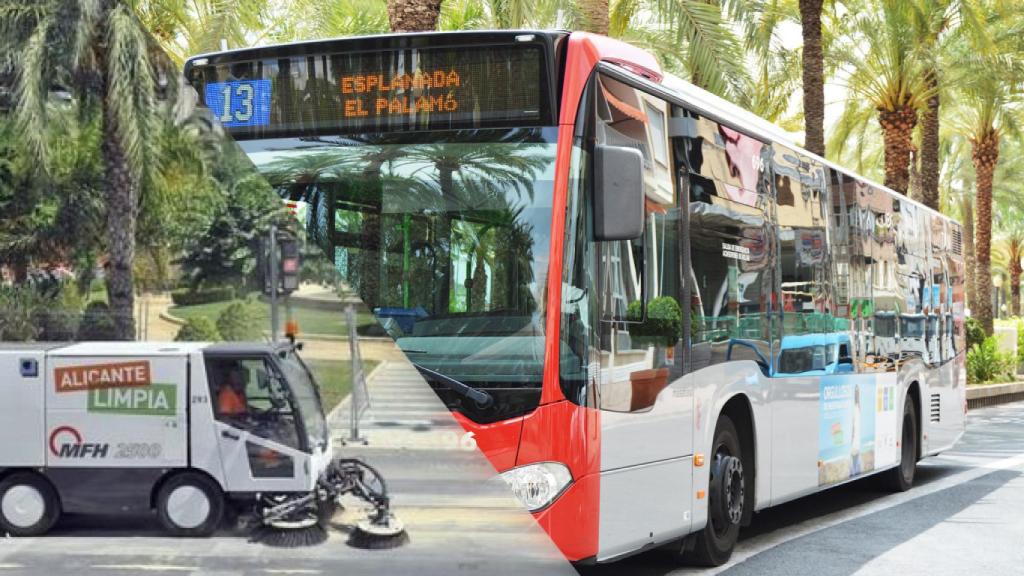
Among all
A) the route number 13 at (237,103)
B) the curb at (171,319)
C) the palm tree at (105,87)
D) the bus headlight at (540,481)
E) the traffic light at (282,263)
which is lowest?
the bus headlight at (540,481)

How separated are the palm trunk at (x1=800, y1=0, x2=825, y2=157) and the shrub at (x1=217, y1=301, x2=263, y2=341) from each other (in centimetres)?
2193

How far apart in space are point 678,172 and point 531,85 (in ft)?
4.34

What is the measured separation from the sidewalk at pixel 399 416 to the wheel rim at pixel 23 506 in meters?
0.33

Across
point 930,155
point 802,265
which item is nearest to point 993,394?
A: point 930,155

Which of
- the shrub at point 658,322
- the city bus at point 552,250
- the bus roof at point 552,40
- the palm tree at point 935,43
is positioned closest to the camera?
the bus roof at point 552,40

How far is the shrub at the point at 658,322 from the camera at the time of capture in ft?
20.7

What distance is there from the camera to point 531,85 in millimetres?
5973

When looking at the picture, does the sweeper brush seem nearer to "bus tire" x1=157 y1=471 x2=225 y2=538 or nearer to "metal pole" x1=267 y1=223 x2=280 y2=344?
"bus tire" x1=157 y1=471 x2=225 y2=538

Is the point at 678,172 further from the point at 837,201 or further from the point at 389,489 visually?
the point at 389,489

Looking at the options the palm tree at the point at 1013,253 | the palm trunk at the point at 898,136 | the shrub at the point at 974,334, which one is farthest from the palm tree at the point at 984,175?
the palm tree at the point at 1013,253

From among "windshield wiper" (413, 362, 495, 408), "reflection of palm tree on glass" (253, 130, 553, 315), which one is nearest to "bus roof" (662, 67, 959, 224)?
"reflection of palm tree on glass" (253, 130, 553, 315)

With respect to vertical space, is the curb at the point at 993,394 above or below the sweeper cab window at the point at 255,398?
below

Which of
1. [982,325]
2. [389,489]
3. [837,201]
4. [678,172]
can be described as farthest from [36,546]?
[982,325]

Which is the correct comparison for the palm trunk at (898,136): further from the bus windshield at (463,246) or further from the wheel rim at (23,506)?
the wheel rim at (23,506)
